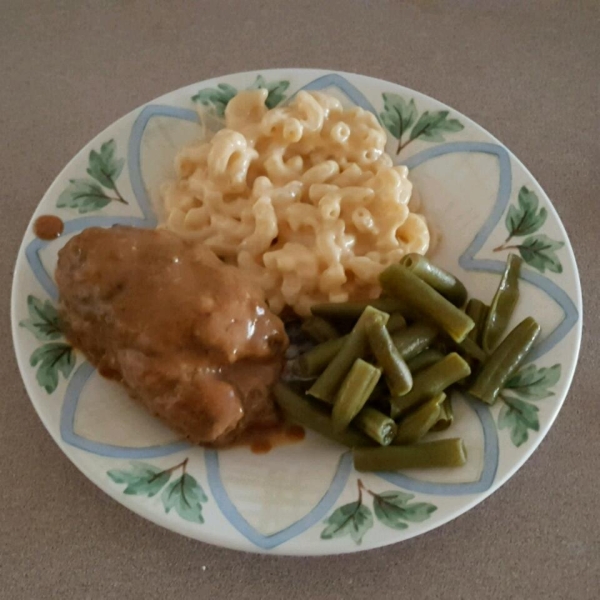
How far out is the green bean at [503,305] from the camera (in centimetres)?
161

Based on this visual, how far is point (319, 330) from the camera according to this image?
5.45 feet

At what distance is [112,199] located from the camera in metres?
1.85

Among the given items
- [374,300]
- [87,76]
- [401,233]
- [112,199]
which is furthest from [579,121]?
[87,76]

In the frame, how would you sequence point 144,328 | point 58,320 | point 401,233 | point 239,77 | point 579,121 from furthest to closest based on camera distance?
point 579,121 < point 239,77 < point 401,233 < point 58,320 < point 144,328

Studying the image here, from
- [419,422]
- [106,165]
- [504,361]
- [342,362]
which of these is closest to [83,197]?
[106,165]

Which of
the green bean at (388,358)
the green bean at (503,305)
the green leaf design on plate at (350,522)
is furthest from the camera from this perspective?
the green bean at (503,305)

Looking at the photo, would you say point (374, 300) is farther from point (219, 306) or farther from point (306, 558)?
point (306, 558)

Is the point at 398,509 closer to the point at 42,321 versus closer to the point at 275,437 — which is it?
the point at 275,437

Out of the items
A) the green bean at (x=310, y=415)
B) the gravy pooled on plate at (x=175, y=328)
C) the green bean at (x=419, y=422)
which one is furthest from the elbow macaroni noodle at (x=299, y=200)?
the green bean at (x=419, y=422)

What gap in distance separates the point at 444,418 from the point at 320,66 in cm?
150

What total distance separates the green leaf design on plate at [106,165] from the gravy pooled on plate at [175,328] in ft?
0.93

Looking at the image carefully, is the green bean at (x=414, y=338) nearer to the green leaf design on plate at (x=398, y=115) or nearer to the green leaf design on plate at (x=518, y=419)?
the green leaf design on plate at (x=518, y=419)

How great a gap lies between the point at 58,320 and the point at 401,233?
923 mm

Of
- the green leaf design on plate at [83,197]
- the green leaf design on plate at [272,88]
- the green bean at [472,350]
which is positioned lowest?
the green bean at [472,350]
